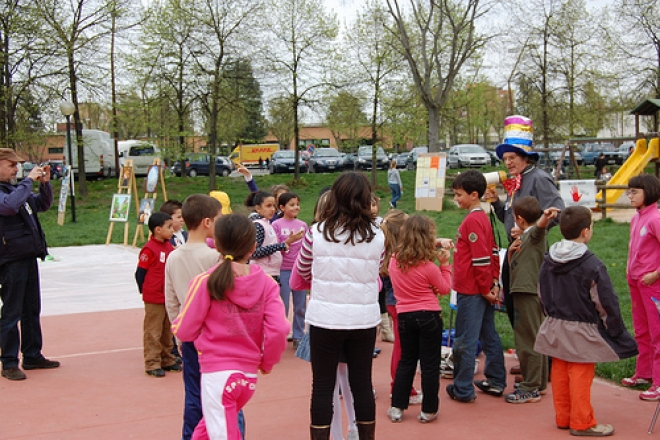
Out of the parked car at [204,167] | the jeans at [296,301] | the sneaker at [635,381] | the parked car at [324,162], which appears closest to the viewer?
the sneaker at [635,381]

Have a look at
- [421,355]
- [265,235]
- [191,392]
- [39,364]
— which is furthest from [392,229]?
[39,364]

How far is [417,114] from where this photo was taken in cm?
3469

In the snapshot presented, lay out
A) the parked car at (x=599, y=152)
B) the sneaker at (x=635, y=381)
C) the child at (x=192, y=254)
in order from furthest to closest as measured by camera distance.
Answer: the parked car at (x=599, y=152)
the sneaker at (x=635, y=381)
the child at (x=192, y=254)

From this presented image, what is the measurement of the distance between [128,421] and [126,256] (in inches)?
398

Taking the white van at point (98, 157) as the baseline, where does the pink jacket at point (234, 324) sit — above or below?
Result: below

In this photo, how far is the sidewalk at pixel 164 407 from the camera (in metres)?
4.77

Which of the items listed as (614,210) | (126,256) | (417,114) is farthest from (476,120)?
(126,256)

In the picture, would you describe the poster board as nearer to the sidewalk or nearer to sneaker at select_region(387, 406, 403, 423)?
the sidewalk

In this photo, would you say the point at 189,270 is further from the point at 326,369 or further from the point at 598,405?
the point at 598,405

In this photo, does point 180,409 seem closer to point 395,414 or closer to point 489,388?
point 395,414

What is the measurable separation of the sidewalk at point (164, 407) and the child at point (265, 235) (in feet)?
3.07

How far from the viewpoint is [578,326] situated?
4660 millimetres

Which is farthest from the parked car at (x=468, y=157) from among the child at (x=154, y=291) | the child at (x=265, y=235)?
the child at (x=154, y=291)

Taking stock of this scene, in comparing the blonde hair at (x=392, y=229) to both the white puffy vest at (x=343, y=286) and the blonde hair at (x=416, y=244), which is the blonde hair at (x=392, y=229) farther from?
the white puffy vest at (x=343, y=286)
